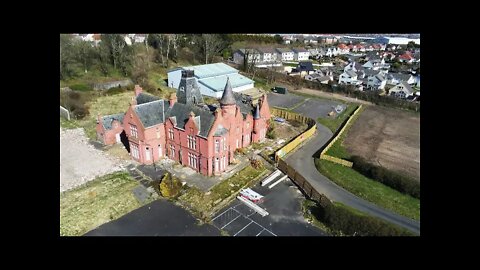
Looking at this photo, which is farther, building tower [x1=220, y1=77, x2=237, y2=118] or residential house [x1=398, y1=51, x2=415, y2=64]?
residential house [x1=398, y1=51, x2=415, y2=64]

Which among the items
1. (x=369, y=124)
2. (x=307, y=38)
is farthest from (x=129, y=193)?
(x=307, y=38)

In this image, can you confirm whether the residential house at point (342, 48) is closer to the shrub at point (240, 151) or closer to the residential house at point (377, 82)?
the residential house at point (377, 82)

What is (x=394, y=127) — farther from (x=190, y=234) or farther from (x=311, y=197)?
(x=190, y=234)

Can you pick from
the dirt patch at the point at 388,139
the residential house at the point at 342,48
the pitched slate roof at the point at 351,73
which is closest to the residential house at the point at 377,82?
the pitched slate roof at the point at 351,73

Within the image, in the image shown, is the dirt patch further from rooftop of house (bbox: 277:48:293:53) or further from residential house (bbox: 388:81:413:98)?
rooftop of house (bbox: 277:48:293:53)

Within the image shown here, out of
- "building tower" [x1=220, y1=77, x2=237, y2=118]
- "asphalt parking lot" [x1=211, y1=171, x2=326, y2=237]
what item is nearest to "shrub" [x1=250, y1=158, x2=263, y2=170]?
"asphalt parking lot" [x1=211, y1=171, x2=326, y2=237]
